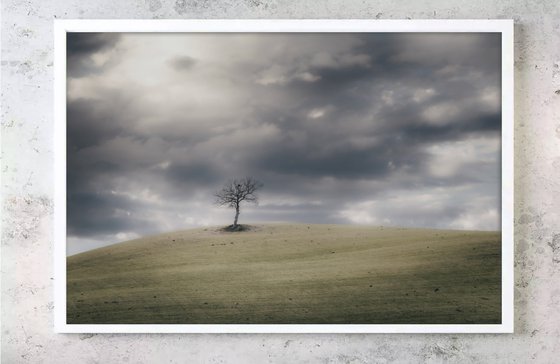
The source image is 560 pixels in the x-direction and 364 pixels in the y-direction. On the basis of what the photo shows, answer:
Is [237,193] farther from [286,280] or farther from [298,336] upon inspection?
[298,336]

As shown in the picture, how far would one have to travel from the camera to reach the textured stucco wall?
186cm

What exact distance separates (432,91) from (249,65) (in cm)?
72

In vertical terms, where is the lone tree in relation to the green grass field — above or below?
above

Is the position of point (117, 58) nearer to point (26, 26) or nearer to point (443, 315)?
point (26, 26)

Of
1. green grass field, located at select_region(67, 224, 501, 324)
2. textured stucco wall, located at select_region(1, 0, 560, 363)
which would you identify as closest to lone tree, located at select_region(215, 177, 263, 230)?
green grass field, located at select_region(67, 224, 501, 324)

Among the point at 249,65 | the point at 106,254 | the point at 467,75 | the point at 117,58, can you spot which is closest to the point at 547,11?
the point at 467,75

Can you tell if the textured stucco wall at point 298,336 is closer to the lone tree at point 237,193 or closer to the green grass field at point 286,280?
the green grass field at point 286,280

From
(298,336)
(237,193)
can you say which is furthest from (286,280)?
(237,193)

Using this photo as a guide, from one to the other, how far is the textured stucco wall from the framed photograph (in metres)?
0.07

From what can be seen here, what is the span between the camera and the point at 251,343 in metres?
1.87

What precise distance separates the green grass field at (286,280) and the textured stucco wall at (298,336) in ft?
0.32

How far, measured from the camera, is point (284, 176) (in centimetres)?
184

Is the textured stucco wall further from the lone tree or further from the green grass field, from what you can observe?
the lone tree

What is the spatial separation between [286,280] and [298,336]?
23 cm
